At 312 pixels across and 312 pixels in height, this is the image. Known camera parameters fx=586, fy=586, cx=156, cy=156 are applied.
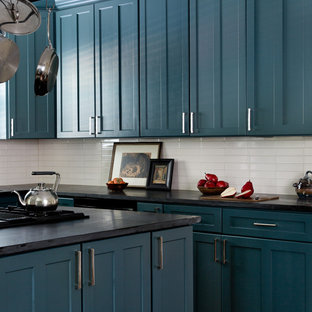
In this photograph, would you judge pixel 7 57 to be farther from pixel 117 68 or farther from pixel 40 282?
pixel 117 68

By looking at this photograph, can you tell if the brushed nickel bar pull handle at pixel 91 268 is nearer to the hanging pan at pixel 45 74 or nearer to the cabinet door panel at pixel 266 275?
the hanging pan at pixel 45 74

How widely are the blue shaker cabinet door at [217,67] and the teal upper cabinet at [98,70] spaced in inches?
24.7

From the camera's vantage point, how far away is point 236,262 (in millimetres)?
4039

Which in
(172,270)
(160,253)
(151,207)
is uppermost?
(151,207)

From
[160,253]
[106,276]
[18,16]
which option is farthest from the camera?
[160,253]

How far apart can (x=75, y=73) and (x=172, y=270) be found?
9.54 feet

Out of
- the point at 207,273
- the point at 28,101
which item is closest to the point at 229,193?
the point at 207,273

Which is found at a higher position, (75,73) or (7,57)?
(75,73)

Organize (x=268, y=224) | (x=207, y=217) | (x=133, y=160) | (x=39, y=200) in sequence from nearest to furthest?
(x=39, y=200)
(x=268, y=224)
(x=207, y=217)
(x=133, y=160)

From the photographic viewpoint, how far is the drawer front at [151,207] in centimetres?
439

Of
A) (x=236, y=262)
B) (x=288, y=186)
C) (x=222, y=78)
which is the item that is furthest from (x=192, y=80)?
(x=236, y=262)

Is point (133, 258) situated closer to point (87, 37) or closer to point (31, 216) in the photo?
point (31, 216)

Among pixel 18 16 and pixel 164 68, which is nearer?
pixel 18 16

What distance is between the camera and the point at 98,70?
5.33m
